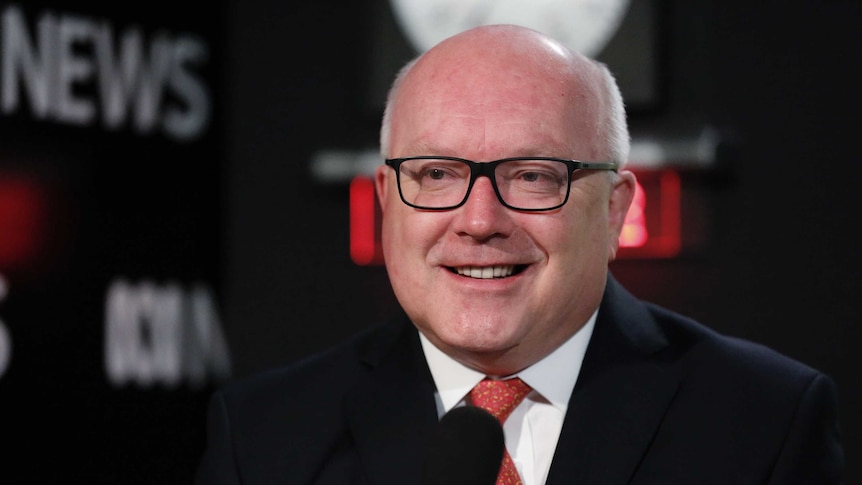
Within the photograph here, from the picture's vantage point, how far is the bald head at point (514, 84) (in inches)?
57.9

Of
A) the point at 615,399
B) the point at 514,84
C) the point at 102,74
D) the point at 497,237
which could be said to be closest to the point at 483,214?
the point at 497,237

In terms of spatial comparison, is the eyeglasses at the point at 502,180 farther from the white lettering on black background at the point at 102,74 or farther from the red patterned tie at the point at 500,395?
the white lettering on black background at the point at 102,74

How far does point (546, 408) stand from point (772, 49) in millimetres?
1898

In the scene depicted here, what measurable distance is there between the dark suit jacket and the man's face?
0.34ft

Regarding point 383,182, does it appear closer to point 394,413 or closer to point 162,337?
point 394,413

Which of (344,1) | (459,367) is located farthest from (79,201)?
(459,367)

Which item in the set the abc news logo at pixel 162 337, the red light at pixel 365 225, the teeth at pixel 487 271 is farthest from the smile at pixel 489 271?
the red light at pixel 365 225

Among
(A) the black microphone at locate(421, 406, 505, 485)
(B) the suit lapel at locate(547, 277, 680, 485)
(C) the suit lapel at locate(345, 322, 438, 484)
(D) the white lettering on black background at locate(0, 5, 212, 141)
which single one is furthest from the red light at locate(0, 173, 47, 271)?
(A) the black microphone at locate(421, 406, 505, 485)

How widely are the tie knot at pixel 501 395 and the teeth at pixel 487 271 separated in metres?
0.15

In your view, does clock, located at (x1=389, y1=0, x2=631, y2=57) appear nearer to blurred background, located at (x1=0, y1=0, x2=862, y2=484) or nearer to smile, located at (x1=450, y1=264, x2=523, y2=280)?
blurred background, located at (x1=0, y1=0, x2=862, y2=484)

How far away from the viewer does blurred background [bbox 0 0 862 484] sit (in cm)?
290

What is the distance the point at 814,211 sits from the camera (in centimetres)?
309

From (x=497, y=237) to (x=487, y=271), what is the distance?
0.14ft

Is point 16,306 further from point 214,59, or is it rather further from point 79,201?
point 214,59
